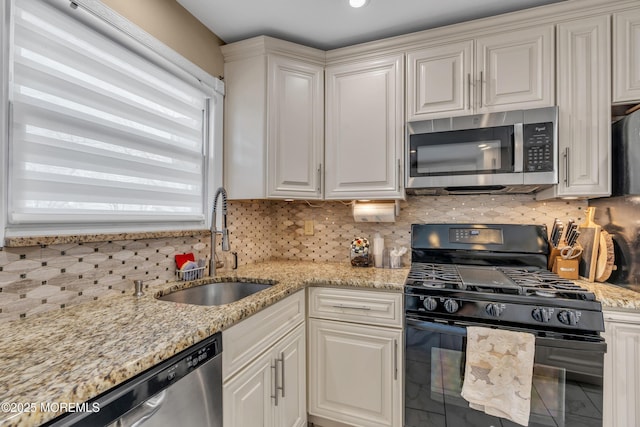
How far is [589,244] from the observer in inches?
67.4

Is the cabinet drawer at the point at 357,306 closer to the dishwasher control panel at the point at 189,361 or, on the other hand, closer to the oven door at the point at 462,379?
the oven door at the point at 462,379

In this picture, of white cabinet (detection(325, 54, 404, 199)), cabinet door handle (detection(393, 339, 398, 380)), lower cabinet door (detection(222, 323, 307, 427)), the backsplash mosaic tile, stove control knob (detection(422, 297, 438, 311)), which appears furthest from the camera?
white cabinet (detection(325, 54, 404, 199))

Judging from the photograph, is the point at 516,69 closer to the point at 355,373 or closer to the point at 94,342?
the point at 355,373

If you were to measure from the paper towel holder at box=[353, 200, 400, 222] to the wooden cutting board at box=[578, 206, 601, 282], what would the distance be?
3.44 feet

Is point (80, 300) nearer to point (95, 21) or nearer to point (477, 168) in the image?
point (95, 21)

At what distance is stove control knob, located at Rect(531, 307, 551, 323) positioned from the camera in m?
1.36

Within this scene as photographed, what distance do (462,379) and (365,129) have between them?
4.95 feet

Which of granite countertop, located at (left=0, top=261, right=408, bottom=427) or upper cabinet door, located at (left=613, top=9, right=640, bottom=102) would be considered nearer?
granite countertop, located at (left=0, top=261, right=408, bottom=427)

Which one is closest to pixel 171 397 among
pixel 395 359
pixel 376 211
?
pixel 395 359

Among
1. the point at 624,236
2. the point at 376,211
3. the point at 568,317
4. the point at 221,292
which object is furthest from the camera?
the point at 376,211

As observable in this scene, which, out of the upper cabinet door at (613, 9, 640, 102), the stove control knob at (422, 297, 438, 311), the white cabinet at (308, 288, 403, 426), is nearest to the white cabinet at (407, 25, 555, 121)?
the upper cabinet door at (613, 9, 640, 102)

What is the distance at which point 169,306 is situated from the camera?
122 centimetres

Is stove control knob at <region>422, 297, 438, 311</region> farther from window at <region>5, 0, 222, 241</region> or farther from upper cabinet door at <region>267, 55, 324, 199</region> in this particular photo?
window at <region>5, 0, 222, 241</region>

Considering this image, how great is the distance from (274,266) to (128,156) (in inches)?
45.7
